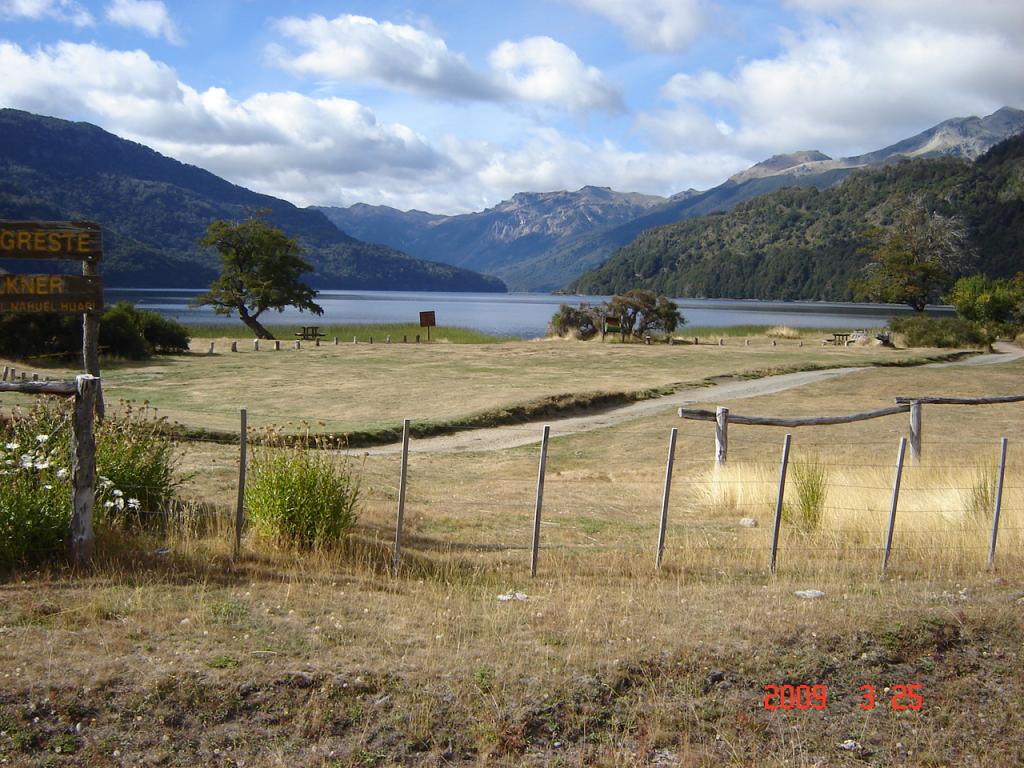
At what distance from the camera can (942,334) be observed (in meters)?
49.3

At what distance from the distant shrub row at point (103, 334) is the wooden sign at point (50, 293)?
2096cm

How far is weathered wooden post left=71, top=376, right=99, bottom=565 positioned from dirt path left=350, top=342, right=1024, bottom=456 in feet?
27.7

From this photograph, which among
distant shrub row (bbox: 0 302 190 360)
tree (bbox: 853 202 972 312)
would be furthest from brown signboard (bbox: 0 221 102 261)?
tree (bbox: 853 202 972 312)

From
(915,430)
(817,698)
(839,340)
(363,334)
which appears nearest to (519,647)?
(817,698)

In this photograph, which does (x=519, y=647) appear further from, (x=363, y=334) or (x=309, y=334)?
(x=363, y=334)

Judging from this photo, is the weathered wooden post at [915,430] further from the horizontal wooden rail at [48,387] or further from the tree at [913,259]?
the tree at [913,259]

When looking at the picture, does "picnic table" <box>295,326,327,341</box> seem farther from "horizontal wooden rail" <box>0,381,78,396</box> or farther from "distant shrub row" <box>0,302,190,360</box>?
"horizontal wooden rail" <box>0,381,78,396</box>

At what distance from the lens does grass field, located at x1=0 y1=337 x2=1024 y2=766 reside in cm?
522

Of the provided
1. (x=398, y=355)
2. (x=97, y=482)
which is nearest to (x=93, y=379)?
(x=97, y=482)

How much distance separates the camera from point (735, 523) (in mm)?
12914

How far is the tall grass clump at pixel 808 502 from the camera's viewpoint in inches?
469

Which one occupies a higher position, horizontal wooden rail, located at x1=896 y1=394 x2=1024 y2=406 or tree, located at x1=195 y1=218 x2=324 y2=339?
tree, located at x1=195 y1=218 x2=324 y2=339

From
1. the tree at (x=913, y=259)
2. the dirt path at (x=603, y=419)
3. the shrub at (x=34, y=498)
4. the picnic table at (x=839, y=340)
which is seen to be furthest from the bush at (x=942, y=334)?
the shrub at (x=34, y=498)

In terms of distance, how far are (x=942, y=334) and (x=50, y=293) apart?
162 ft
